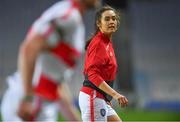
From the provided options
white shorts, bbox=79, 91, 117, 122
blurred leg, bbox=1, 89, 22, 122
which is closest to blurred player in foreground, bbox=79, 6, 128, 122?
white shorts, bbox=79, 91, 117, 122

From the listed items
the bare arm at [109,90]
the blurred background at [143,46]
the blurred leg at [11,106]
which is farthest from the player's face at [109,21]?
the blurred background at [143,46]

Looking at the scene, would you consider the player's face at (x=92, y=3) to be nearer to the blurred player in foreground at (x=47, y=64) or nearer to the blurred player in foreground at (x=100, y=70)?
the blurred player in foreground at (x=47, y=64)

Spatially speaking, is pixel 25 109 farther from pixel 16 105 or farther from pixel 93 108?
pixel 93 108

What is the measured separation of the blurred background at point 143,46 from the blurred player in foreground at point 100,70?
12280 millimetres

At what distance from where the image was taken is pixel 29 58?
407cm

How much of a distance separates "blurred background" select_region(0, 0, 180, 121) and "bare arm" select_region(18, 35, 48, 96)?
14.7 m

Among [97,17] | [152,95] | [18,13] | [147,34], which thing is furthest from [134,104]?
[97,17]

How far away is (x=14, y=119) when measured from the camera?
4.42 metres

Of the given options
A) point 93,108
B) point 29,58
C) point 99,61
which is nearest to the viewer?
point 29,58

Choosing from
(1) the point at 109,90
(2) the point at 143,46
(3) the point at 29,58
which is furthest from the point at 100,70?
(2) the point at 143,46

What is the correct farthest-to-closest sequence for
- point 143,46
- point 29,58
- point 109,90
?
point 143,46
point 109,90
point 29,58

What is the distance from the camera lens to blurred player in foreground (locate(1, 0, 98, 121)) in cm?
413

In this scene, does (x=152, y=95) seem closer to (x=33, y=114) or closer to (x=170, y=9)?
(x=170, y=9)

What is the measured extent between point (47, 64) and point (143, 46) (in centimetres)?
1573
